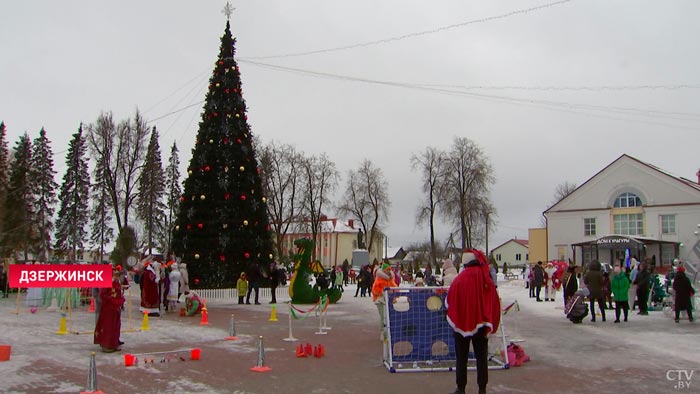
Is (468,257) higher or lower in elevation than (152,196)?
lower

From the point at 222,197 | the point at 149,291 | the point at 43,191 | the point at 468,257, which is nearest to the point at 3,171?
the point at 43,191

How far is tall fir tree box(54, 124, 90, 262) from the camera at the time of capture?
46688 millimetres

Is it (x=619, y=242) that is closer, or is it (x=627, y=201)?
(x=619, y=242)

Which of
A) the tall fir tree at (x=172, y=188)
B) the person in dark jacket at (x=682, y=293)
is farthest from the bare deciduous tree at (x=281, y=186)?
the person in dark jacket at (x=682, y=293)

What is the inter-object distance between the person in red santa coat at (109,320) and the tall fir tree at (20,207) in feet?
115

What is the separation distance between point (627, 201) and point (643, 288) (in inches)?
1301

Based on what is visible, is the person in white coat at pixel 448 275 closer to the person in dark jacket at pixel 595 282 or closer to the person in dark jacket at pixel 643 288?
the person in dark jacket at pixel 595 282

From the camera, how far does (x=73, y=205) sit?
4678 cm

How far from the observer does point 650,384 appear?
27.2 feet

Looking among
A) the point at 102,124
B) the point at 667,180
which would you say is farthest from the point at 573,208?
the point at 102,124

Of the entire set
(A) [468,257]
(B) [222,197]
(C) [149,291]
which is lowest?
(C) [149,291]
